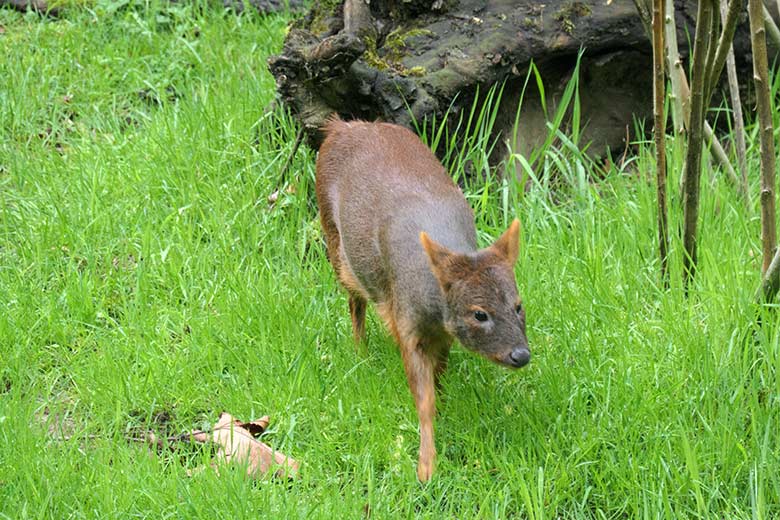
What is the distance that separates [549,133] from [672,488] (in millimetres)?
2397

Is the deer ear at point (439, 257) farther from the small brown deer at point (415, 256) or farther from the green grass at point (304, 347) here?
the green grass at point (304, 347)

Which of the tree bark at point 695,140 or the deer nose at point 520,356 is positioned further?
the tree bark at point 695,140

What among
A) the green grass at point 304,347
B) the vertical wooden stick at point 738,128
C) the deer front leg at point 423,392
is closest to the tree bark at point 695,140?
the green grass at point 304,347

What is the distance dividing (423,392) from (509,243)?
0.60 m

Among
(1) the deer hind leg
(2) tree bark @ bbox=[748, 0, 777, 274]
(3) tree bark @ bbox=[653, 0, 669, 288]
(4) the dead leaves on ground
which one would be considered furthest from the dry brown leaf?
(2) tree bark @ bbox=[748, 0, 777, 274]

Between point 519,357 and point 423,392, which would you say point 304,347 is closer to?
point 423,392

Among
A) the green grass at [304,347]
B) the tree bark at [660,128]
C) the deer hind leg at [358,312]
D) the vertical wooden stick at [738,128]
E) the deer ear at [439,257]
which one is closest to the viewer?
the green grass at [304,347]

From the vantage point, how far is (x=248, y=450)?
3.55m

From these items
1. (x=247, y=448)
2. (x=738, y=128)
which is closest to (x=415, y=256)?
(x=247, y=448)

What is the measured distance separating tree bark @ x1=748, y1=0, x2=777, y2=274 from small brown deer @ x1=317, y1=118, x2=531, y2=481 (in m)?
0.87

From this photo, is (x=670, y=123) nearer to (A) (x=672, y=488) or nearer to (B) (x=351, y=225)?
(B) (x=351, y=225)

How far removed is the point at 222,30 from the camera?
682 cm

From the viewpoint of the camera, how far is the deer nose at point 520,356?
11.6ft

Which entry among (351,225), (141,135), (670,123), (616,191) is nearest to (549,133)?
(616,191)
